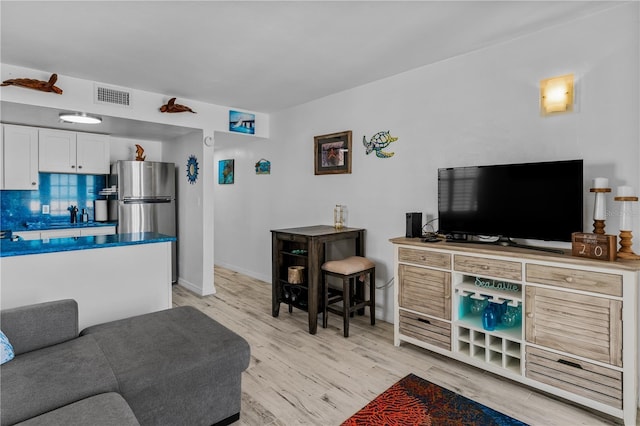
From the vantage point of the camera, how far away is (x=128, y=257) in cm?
275

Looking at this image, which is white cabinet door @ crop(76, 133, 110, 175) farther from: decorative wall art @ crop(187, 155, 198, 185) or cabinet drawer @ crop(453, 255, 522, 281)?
cabinet drawer @ crop(453, 255, 522, 281)

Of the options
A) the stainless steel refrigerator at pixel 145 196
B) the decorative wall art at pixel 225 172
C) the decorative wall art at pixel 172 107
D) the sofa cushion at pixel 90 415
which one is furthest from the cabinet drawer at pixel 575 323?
the decorative wall art at pixel 225 172

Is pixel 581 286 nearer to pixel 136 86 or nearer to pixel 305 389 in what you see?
pixel 305 389

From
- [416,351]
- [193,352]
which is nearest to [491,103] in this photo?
[416,351]

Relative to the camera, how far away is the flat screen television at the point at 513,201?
224cm

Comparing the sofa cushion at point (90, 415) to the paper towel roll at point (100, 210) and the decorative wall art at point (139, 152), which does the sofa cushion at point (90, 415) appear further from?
the decorative wall art at point (139, 152)

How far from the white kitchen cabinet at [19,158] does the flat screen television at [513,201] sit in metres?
4.75

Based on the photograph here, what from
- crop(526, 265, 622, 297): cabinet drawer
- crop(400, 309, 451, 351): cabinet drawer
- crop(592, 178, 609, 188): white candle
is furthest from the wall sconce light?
crop(400, 309, 451, 351): cabinet drawer

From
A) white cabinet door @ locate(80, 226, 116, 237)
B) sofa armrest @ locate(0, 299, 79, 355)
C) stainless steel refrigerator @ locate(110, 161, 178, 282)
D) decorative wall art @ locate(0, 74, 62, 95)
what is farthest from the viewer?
stainless steel refrigerator @ locate(110, 161, 178, 282)

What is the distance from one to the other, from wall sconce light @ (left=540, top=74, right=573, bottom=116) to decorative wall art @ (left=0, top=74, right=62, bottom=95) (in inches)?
165

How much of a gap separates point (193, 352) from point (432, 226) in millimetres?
2298

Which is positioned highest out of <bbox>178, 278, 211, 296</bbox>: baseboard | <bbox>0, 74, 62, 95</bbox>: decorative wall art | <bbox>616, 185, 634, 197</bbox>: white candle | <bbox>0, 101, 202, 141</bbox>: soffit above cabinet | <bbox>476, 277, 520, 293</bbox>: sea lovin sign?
<bbox>0, 74, 62, 95</bbox>: decorative wall art

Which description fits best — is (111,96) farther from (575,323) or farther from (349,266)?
(575,323)

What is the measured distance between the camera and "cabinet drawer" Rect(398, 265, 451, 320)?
104 inches
